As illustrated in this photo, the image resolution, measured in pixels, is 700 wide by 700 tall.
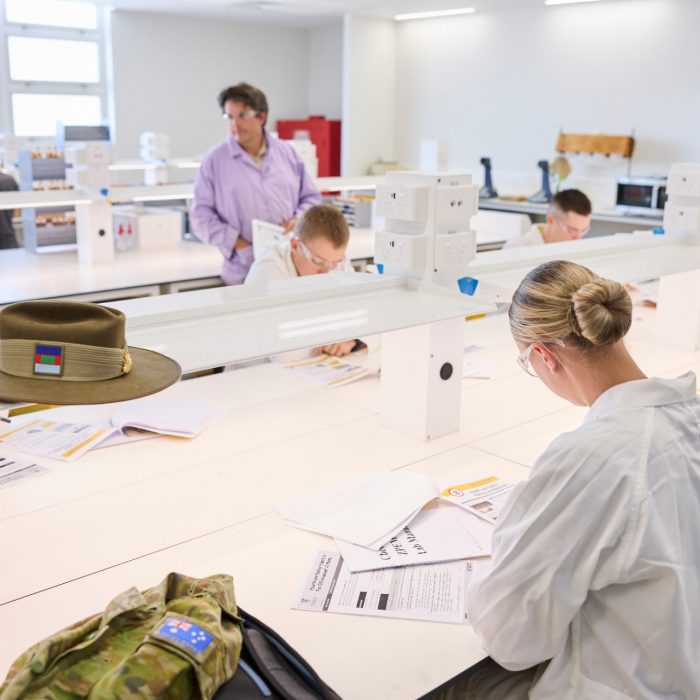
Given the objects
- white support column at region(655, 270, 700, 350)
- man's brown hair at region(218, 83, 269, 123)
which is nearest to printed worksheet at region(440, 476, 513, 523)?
white support column at region(655, 270, 700, 350)

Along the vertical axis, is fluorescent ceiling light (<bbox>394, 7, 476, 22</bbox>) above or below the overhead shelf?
above

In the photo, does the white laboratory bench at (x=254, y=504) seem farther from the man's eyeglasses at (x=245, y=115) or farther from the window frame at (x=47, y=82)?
the window frame at (x=47, y=82)

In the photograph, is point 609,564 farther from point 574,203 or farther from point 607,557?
point 574,203

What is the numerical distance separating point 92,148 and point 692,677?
3.75 metres

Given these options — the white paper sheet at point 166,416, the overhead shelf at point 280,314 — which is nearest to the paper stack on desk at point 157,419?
the white paper sheet at point 166,416

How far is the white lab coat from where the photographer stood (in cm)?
113

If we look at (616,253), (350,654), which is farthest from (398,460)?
(616,253)

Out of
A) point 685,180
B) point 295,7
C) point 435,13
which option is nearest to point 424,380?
point 685,180

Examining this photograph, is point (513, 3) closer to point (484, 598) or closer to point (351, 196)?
point (351, 196)

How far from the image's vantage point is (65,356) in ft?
3.90

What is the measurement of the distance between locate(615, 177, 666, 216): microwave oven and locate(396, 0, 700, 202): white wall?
474mm

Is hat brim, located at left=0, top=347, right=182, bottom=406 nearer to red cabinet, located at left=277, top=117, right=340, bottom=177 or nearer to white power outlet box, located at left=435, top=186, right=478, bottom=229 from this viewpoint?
white power outlet box, located at left=435, top=186, right=478, bottom=229

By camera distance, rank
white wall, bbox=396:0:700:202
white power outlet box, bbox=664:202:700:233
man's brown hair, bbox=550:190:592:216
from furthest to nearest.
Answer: white wall, bbox=396:0:700:202 < man's brown hair, bbox=550:190:592:216 < white power outlet box, bbox=664:202:700:233

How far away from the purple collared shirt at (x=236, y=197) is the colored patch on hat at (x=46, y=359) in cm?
264
